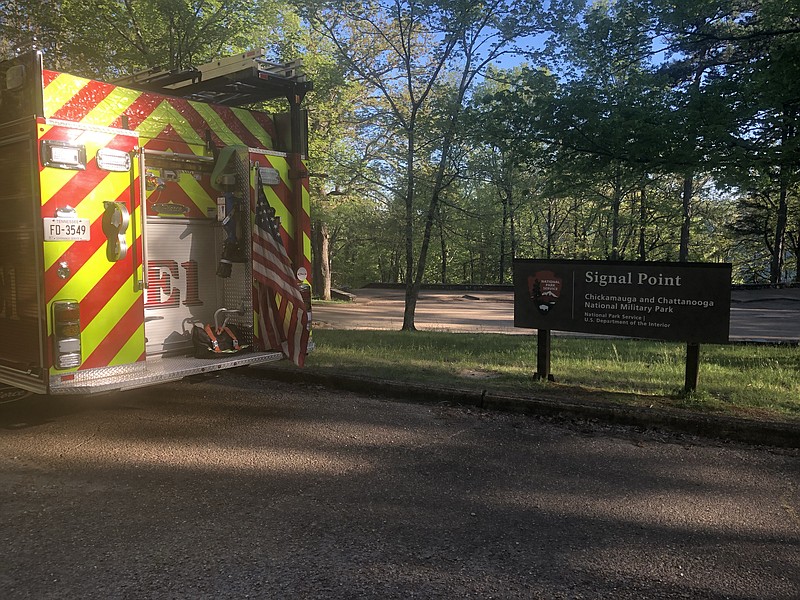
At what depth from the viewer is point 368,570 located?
10.1 feet

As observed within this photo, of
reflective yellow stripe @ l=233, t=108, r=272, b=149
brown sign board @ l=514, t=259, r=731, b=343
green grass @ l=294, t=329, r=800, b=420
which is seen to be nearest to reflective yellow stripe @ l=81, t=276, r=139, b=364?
reflective yellow stripe @ l=233, t=108, r=272, b=149

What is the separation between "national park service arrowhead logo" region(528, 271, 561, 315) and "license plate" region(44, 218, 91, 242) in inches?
182

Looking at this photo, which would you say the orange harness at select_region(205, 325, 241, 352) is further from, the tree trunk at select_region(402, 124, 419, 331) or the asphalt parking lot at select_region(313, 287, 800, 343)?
the asphalt parking lot at select_region(313, 287, 800, 343)

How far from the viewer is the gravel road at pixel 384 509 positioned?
3006 millimetres

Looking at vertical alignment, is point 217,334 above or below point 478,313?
above

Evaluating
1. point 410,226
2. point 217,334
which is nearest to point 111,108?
point 217,334

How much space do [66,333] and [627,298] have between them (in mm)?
5296

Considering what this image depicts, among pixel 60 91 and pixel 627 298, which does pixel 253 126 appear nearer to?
pixel 60 91

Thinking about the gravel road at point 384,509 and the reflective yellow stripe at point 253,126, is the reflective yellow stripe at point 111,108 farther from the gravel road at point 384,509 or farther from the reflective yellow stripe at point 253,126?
the gravel road at point 384,509

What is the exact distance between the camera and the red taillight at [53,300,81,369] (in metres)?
4.85

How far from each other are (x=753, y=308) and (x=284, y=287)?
22705mm

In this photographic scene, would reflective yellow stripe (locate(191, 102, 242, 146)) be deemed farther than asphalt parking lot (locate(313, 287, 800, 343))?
No

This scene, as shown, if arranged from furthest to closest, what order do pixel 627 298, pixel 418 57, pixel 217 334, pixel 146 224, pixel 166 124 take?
pixel 418 57 < pixel 627 298 < pixel 217 334 < pixel 166 124 < pixel 146 224

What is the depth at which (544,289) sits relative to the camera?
7.14m
